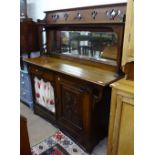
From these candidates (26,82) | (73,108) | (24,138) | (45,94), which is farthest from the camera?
(26,82)

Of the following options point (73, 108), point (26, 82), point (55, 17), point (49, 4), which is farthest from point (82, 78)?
point (49, 4)

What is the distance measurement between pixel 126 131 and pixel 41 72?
4.38 feet

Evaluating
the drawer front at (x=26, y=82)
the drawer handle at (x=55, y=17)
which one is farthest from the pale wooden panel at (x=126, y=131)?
the drawer front at (x=26, y=82)

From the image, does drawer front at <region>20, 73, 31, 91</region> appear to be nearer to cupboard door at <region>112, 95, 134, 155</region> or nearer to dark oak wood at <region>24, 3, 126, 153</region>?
dark oak wood at <region>24, 3, 126, 153</region>

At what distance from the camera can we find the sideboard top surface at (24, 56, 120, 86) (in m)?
1.51

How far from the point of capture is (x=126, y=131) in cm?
128

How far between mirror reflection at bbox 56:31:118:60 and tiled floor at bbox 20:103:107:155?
106 cm

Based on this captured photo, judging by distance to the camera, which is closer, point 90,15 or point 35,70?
point 90,15

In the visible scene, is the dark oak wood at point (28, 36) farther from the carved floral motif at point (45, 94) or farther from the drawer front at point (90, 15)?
the carved floral motif at point (45, 94)

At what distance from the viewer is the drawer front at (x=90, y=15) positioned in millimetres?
1524

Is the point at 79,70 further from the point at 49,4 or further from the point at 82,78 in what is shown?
the point at 49,4

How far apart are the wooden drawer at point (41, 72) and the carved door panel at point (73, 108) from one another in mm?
173
